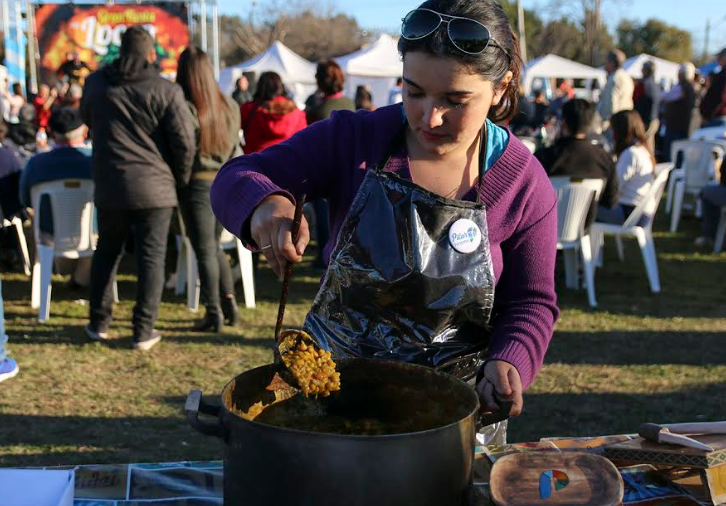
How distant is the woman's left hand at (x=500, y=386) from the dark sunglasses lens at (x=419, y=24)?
648mm

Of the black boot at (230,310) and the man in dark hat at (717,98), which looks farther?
the man in dark hat at (717,98)

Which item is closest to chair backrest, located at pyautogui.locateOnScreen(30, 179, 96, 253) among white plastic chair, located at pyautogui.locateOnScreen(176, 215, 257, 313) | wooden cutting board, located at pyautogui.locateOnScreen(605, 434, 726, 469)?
white plastic chair, located at pyautogui.locateOnScreen(176, 215, 257, 313)

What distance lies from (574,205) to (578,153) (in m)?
0.38

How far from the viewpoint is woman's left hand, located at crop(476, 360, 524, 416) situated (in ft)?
5.02

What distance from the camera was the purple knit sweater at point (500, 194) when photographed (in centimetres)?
165

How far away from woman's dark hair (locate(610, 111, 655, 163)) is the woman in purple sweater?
5011mm

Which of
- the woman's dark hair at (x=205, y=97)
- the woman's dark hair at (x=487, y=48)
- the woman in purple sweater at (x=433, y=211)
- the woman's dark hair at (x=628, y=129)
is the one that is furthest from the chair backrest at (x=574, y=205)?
the woman's dark hair at (x=487, y=48)

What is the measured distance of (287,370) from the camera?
1.42 m

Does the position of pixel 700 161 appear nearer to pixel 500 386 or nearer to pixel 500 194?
pixel 500 194

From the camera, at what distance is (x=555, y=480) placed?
138 cm

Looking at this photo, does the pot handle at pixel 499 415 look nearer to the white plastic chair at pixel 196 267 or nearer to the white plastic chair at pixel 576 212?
the white plastic chair at pixel 196 267

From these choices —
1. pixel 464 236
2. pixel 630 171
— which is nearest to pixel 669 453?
pixel 464 236

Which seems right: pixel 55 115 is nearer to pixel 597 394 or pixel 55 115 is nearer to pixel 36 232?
pixel 36 232

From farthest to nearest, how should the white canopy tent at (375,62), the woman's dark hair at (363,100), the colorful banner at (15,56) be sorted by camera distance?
the colorful banner at (15,56)
the white canopy tent at (375,62)
the woman's dark hair at (363,100)
